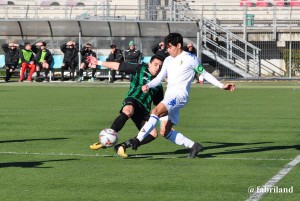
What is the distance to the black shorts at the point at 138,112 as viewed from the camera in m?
14.0

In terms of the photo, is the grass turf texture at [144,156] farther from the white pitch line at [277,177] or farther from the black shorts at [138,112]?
the black shorts at [138,112]

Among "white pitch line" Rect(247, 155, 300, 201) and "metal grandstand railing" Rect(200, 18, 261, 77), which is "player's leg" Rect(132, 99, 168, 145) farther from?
"metal grandstand railing" Rect(200, 18, 261, 77)

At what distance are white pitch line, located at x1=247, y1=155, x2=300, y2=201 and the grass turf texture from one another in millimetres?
77

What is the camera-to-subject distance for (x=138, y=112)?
14117 mm

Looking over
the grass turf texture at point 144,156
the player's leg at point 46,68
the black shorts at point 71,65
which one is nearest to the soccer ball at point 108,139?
the grass turf texture at point 144,156

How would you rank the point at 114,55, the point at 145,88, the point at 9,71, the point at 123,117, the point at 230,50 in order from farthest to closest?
the point at 230,50 < the point at 9,71 < the point at 114,55 < the point at 123,117 < the point at 145,88

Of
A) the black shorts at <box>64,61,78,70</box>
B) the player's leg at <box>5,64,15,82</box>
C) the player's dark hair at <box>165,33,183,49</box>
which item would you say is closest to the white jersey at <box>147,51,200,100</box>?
the player's dark hair at <box>165,33,183,49</box>

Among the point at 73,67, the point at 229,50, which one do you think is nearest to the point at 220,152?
the point at 73,67

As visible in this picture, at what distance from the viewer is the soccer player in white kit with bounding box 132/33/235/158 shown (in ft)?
43.3

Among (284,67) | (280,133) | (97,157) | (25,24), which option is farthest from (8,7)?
(97,157)

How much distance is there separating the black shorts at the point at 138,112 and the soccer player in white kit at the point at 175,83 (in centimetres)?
70

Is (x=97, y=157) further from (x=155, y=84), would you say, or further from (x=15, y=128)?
(x=15, y=128)

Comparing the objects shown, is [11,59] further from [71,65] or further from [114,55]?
[114,55]

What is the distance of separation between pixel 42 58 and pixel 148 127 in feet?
93.4
